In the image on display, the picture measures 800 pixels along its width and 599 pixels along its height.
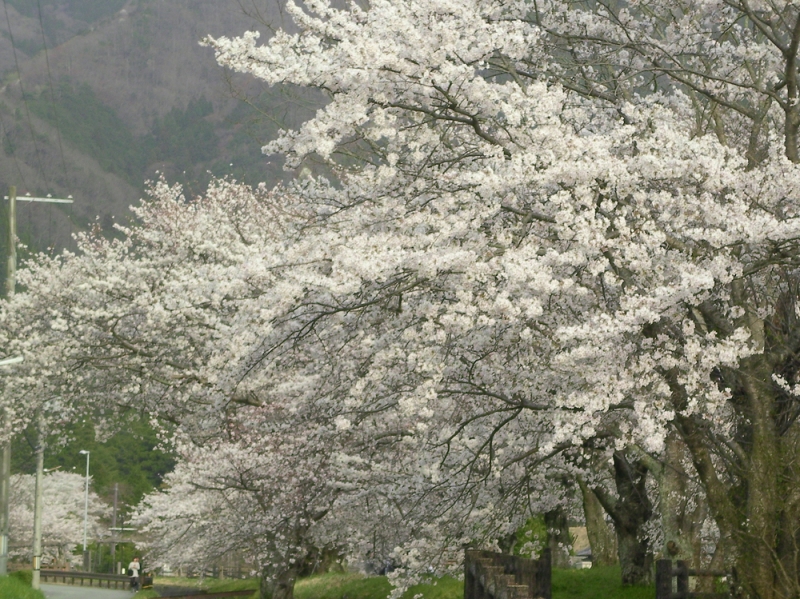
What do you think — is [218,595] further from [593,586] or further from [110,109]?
[110,109]

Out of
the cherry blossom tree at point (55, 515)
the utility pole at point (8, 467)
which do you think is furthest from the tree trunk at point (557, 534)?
the cherry blossom tree at point (55, 515)

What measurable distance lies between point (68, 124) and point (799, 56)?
139 metres

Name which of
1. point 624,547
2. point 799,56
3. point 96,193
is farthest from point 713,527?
point 96,193

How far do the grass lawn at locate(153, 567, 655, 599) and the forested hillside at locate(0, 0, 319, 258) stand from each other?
7209 cm

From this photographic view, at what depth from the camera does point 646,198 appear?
955 centimetres

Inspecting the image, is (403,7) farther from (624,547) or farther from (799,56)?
(624,547)

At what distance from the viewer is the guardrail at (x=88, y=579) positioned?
145 ft

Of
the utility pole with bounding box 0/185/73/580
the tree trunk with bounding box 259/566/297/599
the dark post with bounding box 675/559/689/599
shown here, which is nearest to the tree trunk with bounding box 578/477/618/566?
the tree trunk with bounding box 259/566/297/599

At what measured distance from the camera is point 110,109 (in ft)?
504

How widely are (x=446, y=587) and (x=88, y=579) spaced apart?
34197mm

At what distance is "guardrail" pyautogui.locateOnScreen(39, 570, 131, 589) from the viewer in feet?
145

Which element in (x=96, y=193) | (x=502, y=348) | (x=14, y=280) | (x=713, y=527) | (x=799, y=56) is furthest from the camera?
(x=96, y=193)

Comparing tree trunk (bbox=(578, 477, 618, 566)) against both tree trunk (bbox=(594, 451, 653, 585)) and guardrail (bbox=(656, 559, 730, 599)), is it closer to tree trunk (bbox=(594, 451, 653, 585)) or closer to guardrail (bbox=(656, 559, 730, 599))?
tree trunk (bbox=(594, 451, 653, 585))

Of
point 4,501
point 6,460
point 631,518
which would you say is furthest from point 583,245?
point 4,501
